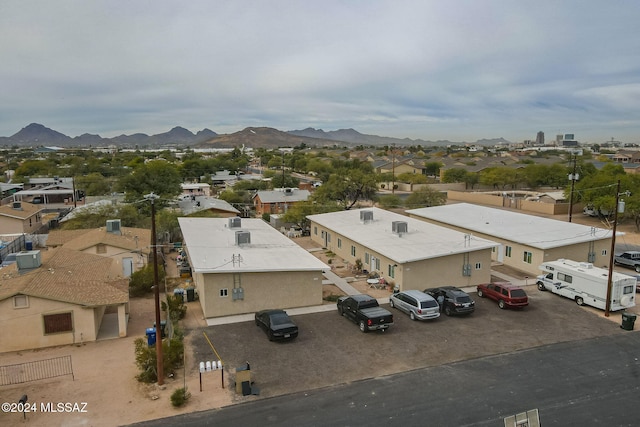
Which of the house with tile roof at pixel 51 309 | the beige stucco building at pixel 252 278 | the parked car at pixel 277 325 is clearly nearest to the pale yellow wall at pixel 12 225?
Result: the house with tile roof at pixel 51 309

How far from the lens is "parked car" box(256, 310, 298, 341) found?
66.5ft

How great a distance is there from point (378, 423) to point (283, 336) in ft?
23.5

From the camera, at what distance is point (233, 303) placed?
23719 millimetres

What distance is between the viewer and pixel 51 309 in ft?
65.5

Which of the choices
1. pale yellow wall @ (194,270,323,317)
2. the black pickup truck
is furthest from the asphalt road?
pale yellow wall @ (194,270,323,317)

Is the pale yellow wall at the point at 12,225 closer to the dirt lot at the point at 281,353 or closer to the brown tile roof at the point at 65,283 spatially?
the brown tile roof at the point at 65,283

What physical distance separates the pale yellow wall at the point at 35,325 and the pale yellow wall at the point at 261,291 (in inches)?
214

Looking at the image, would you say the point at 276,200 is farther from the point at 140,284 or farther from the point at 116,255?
the point at 140,284

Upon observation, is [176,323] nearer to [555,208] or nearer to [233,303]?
[233,303]

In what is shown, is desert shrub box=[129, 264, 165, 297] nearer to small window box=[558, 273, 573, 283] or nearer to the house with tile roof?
the house with tile roof

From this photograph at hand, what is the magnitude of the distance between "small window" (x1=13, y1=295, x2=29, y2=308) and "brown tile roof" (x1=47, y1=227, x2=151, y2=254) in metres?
9.67

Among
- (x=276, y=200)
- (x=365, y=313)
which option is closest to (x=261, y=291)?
(x=365, y=313)

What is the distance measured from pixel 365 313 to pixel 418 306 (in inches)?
119

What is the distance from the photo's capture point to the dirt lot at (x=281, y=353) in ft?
51.2
